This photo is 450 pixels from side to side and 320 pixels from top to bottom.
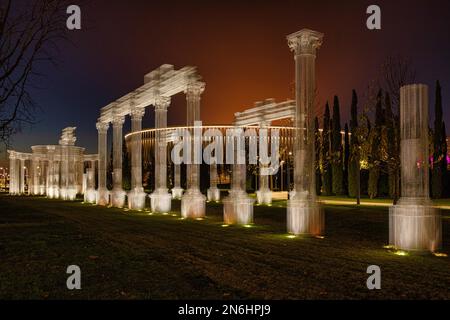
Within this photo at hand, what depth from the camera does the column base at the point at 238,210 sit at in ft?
65.8

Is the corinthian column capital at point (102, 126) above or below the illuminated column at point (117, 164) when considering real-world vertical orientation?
above

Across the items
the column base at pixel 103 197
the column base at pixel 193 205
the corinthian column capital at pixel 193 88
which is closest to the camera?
the column base at pixel 193 205

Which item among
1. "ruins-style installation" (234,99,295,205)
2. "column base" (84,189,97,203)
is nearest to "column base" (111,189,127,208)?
"column base" (84,189,97,203)

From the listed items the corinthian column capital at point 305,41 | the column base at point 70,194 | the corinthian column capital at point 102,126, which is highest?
the corinthian column capital at point 305,41

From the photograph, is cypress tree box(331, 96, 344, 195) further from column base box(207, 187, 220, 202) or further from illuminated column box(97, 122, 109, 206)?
illuminated column box(97, 122, 109, 206)

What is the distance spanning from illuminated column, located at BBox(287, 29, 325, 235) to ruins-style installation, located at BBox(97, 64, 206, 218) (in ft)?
25.9

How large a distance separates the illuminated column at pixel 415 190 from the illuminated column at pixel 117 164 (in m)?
23.3

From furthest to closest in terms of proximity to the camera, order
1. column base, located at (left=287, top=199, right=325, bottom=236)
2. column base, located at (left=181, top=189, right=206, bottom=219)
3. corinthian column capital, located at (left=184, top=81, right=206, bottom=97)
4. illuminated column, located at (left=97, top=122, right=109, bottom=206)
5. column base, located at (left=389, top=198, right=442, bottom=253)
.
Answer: illuminated column, located at (left=97, top=122, right=109, bottom=206) < corinthian column capital, located at (left=184, top=81, right=206, bottom=97) < column base, located at (left=181, top=189, right=206, bottom=219) < column base, located at (left=287, top=199, right=325, bottom=236) < column base, located at (left=389, top=198, right=442, bottom=253)

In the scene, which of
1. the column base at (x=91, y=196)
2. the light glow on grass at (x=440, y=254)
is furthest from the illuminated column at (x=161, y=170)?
the light glow on grass at (x=440, y=254)

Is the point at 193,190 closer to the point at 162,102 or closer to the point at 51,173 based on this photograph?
the point at 162,102

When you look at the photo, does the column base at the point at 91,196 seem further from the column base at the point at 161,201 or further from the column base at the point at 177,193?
the column base at the point at 161,201

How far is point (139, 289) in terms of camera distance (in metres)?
8.02

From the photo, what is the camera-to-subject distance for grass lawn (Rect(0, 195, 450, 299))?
788cm
